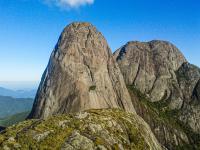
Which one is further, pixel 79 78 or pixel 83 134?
pixel 79 78

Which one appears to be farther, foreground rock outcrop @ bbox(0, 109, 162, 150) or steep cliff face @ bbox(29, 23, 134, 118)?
steep cliff face @ bbox(29, 23, 134, 118)

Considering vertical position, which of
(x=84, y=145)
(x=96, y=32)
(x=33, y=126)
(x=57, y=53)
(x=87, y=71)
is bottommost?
(x=84, y=145)

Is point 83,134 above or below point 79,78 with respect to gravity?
below

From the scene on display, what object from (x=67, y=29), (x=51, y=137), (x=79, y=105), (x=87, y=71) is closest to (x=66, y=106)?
(x=79, y=105)

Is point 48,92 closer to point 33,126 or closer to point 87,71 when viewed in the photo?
point 87,71
